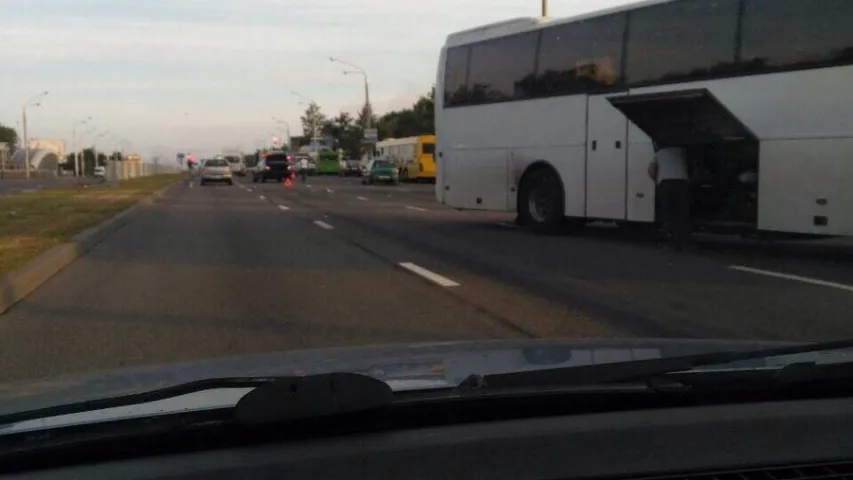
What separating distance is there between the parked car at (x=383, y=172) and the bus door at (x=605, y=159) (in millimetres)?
39796

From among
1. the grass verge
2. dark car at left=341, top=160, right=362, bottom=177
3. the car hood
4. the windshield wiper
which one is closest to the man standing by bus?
the grass verge

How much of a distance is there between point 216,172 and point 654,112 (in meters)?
49.6

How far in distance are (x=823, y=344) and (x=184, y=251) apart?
13194mm

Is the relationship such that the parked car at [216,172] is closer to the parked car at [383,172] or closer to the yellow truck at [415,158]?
the parked car at [383,172]

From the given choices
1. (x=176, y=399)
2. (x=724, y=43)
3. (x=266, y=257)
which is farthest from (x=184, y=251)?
(x=176, y=399)

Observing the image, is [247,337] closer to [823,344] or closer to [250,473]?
[823,344]

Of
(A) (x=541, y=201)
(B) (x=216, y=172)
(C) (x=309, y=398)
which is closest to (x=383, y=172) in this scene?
(B) (x=216, y=172)

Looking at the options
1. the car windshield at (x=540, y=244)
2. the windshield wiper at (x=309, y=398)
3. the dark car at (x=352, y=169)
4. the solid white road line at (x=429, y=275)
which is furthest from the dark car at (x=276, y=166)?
the windshield wiper at (x=309, y=398)

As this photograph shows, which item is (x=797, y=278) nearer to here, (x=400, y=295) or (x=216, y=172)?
(x=400, y=295)

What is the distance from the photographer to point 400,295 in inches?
403

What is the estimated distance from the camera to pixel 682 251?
14.5m

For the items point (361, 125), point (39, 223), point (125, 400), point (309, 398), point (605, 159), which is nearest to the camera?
point (309, 398)

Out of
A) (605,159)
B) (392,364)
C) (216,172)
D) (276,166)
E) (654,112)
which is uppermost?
(654,112)

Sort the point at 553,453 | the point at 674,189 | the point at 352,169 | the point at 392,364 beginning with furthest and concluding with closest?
1. the point at 352,169
2. the point at 674,189
3. the point at 392,364
4. the point at 553,453
